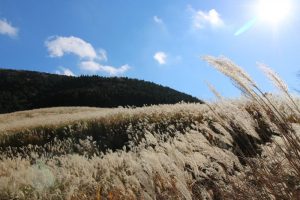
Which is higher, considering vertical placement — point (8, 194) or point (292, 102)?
point (292, 102)

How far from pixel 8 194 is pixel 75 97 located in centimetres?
8408

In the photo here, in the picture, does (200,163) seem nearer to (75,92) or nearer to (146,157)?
(146,157)

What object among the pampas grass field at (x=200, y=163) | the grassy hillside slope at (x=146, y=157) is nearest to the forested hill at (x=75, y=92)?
the grassy hillside slope at (x=146, y=157)

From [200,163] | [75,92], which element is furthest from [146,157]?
[75,92]

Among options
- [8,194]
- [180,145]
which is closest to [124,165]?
[8,194]

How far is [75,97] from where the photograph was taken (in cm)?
9019

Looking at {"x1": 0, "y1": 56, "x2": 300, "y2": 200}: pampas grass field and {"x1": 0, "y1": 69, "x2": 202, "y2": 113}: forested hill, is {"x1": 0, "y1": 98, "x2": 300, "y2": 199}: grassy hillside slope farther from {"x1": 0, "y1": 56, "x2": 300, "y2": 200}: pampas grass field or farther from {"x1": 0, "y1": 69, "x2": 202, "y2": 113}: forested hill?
{"x1": 0, "y1": 69, "x2": 202, "y2": 113}: forested hill

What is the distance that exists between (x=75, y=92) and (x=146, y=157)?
8933 cm

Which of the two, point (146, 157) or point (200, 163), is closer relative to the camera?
point (146, 157)

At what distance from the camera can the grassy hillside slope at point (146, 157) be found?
146 inches

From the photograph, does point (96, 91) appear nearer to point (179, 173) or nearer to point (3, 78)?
point (3, 78)

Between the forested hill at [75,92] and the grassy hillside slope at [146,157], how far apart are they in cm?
6740

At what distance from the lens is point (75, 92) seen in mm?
92250

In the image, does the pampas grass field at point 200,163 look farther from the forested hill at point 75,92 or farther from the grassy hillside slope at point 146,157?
the forested hill at point 75,92
